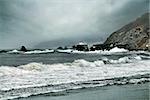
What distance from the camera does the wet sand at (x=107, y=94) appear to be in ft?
58.0

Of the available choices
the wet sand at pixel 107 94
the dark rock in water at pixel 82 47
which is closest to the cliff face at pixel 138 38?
the dark rock in water at pixel 82 47

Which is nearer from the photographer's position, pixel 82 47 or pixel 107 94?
pixel 107 94

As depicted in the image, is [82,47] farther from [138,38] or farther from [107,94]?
[107,94]

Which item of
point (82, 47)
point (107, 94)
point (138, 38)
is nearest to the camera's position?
point (107, 94)

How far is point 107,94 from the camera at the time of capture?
741 inches

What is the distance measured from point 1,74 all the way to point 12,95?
10121 mm

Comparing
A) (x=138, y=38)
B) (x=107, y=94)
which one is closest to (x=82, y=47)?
(x=138, y=38)

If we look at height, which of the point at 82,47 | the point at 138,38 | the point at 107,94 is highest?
the point at 138,38

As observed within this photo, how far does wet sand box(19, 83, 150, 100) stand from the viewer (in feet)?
58.0

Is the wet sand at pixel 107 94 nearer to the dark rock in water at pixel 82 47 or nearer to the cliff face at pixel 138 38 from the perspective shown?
the cliff face at pixel 138 38

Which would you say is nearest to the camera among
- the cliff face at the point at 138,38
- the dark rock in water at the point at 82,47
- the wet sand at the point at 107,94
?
the wet sand at the point at 107,94

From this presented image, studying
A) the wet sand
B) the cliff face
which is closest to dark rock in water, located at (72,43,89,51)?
the cliff face

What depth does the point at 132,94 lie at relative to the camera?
61.0 ft

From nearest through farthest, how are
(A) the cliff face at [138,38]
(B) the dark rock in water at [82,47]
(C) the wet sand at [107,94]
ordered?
1. (C) the wet sand at [107,94]
2. (A) the cliff face at [138,38]
3. (B) the dark rock in water at [82,47]
